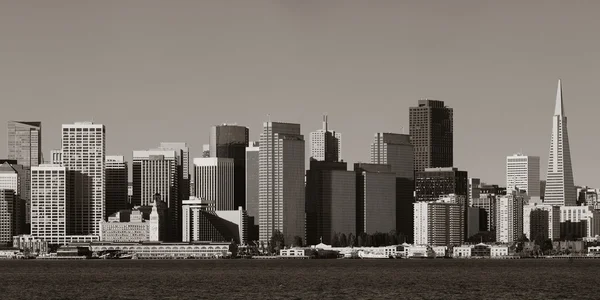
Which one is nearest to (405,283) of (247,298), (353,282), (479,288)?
(353,282)

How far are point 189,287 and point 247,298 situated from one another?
27757 mm

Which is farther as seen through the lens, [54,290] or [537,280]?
[537,280]

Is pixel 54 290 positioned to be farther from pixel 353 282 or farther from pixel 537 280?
pixel 537 280

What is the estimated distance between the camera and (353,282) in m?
193

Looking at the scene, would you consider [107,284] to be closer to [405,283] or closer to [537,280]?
[405,283]

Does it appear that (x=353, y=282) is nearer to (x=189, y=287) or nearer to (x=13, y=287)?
(x=189, y=287)

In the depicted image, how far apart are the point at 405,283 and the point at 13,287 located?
53394 mm

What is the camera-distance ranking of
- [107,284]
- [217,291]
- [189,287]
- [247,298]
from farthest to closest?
[107,284] < [189,287] < [217,291] < [247,298]

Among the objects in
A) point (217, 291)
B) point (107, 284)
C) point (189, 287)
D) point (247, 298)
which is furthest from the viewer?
point (107, 284)

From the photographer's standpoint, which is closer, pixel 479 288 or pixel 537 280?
pixel 479 288

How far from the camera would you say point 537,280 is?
654 ft

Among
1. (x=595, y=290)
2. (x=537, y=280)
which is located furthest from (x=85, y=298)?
(x=537, y=280)

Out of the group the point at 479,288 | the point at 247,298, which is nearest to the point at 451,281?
the point at 479,288

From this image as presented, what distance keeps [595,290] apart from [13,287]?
7618 centimetres
